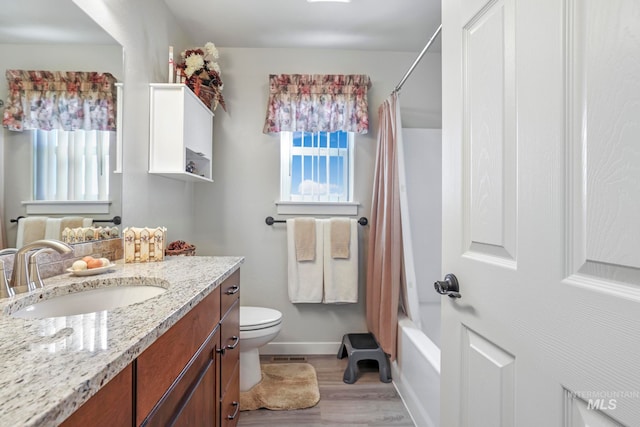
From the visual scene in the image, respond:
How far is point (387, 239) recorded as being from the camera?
1.95 metres

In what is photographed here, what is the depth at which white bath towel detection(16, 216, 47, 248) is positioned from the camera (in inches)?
38.4

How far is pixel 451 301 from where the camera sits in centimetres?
86

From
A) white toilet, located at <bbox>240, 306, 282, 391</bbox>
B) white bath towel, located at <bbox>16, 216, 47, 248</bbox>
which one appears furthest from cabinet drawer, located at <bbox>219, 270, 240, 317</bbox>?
white bath towel, located at <bbox>16, 216, 47, 248</bbox>

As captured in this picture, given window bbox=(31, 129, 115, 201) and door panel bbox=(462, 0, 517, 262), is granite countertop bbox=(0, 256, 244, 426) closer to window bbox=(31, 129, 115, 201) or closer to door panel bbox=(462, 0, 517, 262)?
window bbox=(31, 129, 115, 201)

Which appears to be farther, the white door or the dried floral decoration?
the dried floral decoration

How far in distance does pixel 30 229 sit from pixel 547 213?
1.51 m

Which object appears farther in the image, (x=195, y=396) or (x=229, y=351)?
(x=229, y=351)

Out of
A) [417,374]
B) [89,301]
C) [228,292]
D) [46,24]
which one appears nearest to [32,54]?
[46,24]

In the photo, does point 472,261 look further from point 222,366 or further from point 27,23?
point 27,23

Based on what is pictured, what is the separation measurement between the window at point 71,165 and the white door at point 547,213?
4.56 feet

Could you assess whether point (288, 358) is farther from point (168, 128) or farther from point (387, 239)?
point (168, 128)

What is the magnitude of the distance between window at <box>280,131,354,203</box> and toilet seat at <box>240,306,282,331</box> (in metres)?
0.91

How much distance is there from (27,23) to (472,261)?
160cm

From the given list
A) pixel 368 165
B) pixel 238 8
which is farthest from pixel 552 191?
pixel 238 8
